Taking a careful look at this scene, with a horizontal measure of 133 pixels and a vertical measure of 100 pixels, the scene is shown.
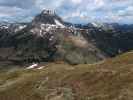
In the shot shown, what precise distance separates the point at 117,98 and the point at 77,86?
12.0 m

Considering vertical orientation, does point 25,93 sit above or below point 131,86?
below

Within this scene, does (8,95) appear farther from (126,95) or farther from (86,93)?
(126,95)

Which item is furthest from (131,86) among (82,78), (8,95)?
(8,95)

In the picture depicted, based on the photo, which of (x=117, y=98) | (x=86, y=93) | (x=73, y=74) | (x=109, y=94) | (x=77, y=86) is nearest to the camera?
(x=117, y=98)

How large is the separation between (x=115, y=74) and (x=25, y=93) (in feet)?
48.5

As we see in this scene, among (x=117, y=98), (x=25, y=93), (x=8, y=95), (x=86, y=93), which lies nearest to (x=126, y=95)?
(x=117, y=98)

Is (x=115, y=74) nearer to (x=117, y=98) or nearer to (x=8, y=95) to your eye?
(x=117, y=98)

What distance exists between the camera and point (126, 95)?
38.4 m

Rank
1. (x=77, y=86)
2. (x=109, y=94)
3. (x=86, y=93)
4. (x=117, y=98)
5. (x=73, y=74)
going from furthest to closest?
1. (x=73, y=74)
2. (x=77, y=86)
3. (x=86, y=93)
4. (x=109, y=94)
5. (x=117, y=98)

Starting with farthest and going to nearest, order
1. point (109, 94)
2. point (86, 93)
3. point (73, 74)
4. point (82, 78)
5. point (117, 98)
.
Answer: point (73, 74)
point (82, 78)
point (86, 93)
point (109, 94)
point (117, 98)

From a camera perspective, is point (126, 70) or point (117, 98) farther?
point (126, 70)

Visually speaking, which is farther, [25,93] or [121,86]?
[25,93]

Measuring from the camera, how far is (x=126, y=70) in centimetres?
5191

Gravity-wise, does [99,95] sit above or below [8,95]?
above
